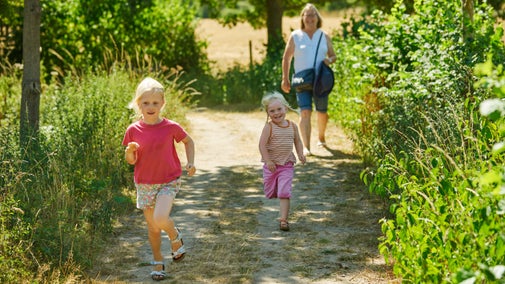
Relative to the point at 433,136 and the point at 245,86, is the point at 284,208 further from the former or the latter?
the point at 245,86

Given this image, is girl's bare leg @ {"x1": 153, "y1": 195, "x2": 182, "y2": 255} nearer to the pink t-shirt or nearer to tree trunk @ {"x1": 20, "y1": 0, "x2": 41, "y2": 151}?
the pink t-shirt

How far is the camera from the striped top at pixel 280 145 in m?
7.70

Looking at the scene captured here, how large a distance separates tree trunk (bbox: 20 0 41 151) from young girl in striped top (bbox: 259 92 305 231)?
2.61m

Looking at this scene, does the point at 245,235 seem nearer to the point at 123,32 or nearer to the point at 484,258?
the point at 484,258

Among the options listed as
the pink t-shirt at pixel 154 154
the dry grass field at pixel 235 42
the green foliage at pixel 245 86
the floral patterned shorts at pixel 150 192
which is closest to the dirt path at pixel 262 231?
the floral patterned shorts at pixel 150 192

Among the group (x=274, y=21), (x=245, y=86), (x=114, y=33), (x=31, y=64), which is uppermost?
(x=274, y=21)

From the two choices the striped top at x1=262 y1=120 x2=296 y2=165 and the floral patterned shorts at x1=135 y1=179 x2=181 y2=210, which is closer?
the floral patterned shorts at x1=135 y1=179 x2=181 y2=210

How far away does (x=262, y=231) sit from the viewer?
7.47 meters

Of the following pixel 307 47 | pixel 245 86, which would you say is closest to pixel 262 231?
pixel 307 47

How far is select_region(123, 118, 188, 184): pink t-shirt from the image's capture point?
6238 millimetres

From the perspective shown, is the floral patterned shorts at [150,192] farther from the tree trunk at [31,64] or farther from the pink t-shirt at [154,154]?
the tree trunk at [31,64]

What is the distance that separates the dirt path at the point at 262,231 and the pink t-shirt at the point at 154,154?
0.72m

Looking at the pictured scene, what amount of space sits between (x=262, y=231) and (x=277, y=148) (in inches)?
30.7

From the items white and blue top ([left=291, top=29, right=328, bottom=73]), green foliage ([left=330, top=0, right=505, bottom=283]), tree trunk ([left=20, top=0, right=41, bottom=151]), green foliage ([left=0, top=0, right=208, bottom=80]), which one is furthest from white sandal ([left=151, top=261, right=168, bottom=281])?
green foliage ([left=0, top=0, right=208, bottom=80])
